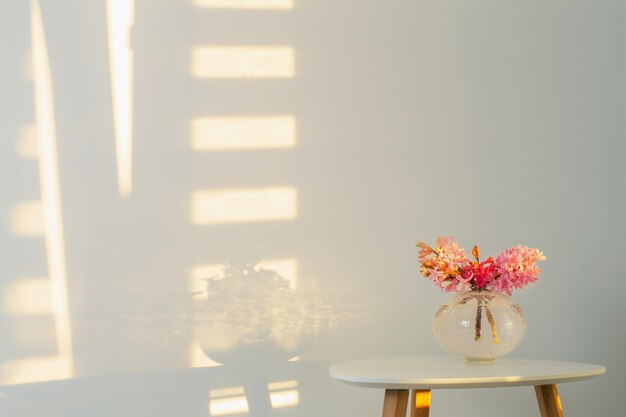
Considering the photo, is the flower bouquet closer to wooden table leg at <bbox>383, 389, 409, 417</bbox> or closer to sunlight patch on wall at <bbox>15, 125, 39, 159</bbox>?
wooden table leg at <bbox>383, 389, 409, 417</bbox>

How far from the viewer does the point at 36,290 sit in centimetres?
267

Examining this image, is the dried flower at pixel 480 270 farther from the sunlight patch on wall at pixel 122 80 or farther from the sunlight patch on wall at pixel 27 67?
the sunlight patch on wall at pixel 27 67

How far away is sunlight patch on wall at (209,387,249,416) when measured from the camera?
9.23ft

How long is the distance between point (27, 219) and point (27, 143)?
236 millimetres

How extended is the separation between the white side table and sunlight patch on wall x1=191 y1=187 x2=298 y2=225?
0.65 meters

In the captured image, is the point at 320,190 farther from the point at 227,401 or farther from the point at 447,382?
the point at 447,382

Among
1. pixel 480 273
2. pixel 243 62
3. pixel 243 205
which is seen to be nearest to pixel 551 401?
pixel 480 273

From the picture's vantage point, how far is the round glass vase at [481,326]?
2434mm

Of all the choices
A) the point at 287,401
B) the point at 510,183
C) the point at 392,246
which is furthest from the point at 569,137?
the point at 287,401

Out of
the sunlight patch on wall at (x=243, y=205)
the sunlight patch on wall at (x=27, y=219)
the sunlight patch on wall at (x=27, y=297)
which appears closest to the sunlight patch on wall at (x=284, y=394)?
the sunlight patch on wall at (x=243, y=205)

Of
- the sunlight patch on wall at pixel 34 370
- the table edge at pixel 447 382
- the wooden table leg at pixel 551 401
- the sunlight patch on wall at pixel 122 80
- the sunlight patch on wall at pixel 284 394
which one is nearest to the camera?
the table edge at pixel 447 382

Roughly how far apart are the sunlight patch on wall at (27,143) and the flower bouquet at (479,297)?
4.02ft

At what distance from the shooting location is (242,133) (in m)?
2.91

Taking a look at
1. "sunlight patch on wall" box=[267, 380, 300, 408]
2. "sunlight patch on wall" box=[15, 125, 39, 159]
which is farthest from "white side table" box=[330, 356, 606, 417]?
"sunlight patch on wall" box=[15, 125, 39, 159]
